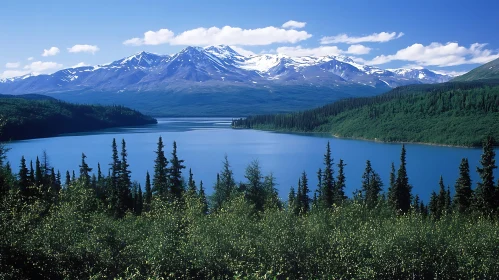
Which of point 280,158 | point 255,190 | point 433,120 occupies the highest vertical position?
point 433,120

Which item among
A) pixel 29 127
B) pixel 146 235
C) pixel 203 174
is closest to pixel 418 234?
pixel 146 235

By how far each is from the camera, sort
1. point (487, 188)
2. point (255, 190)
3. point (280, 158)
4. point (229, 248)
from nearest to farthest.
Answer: point (229, 248) < point (487, 188) < point (255, 190) < point (280, 158)

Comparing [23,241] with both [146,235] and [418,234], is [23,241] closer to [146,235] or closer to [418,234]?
[146,235]

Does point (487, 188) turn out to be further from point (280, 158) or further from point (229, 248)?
point (280, 158)

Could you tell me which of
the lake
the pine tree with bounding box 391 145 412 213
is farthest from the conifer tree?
the lake

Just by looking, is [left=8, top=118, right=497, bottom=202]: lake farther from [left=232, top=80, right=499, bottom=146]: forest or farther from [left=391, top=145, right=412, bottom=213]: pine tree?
[left=391, top=145, right=412, bottom=213]: pine tree

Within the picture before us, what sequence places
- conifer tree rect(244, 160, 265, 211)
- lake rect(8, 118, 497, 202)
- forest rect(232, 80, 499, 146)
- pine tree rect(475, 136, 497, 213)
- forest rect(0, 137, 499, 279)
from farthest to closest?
Answer: forest rect(232, 80, 499, 146) → lake rect(8, 118, 497, 202) → conifer tree rect(244, 160, 265, 211) → pine tree rect(475, 136, 497, 213) → forest rect(0, 137, 499, 279)

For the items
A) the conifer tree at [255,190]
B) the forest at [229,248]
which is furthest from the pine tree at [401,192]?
the forest at [229,248]

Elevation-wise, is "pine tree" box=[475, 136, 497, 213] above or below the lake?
above

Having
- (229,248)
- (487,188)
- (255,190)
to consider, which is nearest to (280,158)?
(255,190)

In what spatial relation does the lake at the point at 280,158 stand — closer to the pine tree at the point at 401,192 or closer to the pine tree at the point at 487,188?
the pine tree at the point at 401,192

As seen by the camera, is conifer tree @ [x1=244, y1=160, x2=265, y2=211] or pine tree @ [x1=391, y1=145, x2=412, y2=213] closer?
conifer tree @ [x1=244, y1=160, x2=265, y2=211]

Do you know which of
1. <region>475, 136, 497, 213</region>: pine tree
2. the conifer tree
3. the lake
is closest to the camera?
<region>475, 136, 497, 213</region>: pine tree

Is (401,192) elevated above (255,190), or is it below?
below
